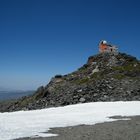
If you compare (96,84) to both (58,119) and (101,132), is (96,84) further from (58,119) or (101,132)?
(101,132)

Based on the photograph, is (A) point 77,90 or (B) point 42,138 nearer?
(B) point 42,138

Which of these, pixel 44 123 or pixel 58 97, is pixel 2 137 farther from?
pixel 58 97

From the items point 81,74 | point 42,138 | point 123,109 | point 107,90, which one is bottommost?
point 42,138

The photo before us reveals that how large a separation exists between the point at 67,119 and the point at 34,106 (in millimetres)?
27290

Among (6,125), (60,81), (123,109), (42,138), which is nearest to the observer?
(42,138)

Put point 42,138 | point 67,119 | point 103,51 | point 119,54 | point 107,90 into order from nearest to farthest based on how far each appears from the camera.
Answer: point 42,138 < point 67,119 < point 107,90 < point 119,54 < point 103,51

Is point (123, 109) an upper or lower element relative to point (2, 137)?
upper

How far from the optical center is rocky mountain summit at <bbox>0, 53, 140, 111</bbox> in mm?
53344

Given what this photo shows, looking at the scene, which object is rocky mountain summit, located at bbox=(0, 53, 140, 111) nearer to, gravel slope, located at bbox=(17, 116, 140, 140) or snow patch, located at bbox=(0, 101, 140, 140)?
snow patch, located at bbox=(0, 101, 140, 140)

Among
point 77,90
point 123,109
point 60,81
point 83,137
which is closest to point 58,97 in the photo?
point 77,90

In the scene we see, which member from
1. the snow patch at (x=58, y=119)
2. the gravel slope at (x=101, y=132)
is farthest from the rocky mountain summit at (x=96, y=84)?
the gravel slope at (x=101, y=132)

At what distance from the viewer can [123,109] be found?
38719 millimetres

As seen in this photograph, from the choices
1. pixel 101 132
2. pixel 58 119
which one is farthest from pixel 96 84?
pixel 101 132

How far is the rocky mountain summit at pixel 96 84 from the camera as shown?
53.3 m
